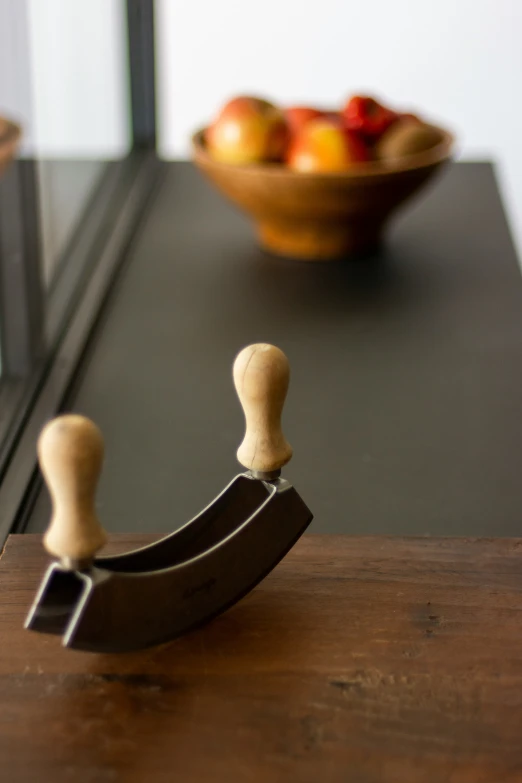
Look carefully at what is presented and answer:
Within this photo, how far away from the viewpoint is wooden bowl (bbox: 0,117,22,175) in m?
0.77

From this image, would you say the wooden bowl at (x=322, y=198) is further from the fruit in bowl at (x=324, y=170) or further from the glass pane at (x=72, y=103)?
the glass pane at (x=72, y=103)

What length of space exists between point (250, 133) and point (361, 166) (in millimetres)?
125

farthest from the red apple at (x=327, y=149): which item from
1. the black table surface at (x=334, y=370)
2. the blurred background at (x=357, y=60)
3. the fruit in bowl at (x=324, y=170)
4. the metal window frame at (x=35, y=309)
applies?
the blurred background at (x=357, y=60)

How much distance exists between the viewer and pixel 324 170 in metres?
1.05

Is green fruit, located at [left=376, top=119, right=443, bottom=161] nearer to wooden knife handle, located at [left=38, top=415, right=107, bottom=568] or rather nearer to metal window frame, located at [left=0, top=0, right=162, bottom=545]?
metal window frame, located at [left=0, top=0, right=162, bottom=545]

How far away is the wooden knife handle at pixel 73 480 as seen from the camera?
404 millimetres

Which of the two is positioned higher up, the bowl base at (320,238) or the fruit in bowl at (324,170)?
the fruit in bowl at (324,170)

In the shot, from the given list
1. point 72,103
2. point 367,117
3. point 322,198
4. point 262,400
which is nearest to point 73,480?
point 262,400

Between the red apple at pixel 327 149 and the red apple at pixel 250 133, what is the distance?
3 cm

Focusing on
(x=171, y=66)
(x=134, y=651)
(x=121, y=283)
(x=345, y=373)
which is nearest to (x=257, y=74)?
(x=171, y=66)

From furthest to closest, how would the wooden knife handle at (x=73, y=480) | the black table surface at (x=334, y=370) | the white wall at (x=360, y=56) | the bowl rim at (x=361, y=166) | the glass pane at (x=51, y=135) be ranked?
the white wall at (x=360, y=56) → the bowl rim at (x=361, y=166) → the glass pane at (x=51, y=135) → the black table surface at (x=334, y=370) → the wooden knife handle at (x=73, y=480)

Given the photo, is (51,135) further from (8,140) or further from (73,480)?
(73,480)

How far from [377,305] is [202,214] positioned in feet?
1.09

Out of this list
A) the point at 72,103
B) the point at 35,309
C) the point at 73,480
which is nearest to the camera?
the point at 73,480
